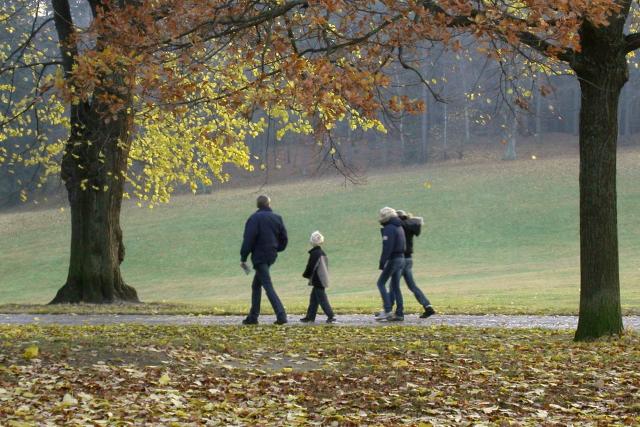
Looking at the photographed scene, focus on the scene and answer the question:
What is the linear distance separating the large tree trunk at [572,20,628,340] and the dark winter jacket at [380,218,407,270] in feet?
15.4

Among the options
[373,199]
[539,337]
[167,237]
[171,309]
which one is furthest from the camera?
[373,199]

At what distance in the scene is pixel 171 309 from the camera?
2127 cm

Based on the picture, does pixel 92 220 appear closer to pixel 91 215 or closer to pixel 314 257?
pixel 91 215

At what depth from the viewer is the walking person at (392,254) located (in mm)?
17031

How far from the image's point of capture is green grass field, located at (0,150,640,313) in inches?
1348

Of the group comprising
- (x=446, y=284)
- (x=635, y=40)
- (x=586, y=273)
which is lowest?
(x=446, y=284)

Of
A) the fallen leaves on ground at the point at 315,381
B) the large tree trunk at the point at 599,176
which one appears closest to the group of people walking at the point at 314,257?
the fallen leaves on ground at the point at 315,381

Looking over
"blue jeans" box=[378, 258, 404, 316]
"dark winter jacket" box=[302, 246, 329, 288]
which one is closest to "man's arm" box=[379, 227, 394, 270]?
"blue jeans" box=[378, 258, 404, 316]

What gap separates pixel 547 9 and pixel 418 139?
6778 cm

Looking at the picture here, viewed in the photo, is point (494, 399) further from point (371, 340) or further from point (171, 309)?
point (171, 309)

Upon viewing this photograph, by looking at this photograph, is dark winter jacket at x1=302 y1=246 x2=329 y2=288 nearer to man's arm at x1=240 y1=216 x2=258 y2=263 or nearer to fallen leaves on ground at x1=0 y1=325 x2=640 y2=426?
man's arm at x1=240 y1=216 x2=258 y2=263

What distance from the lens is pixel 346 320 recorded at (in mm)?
17797

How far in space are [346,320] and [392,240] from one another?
175 cm

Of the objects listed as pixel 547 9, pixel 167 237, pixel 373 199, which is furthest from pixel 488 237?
pixel 547 9
